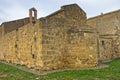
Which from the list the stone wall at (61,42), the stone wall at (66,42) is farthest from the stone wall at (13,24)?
the stone wall at (66,42)

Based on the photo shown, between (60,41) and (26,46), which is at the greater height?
(60,41)

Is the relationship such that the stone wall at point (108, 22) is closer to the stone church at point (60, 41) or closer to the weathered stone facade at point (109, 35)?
the weathered stone facade at point (109, 35)

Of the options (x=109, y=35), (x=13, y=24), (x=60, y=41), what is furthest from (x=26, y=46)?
(x=13, y=24)

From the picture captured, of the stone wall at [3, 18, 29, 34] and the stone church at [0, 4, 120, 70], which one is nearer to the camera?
the stone church at [0, 4, 120, 70]

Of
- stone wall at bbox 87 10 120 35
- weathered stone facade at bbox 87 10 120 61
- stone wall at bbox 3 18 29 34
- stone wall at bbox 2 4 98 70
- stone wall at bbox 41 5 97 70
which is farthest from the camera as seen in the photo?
stone wall at bbox 3 18 29 34

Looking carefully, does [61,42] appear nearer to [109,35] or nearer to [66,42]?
[66,42]

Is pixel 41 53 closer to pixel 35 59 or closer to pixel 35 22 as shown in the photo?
pixel 35 59

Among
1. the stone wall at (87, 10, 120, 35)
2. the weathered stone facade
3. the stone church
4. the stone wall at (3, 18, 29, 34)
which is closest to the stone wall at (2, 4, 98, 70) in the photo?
the stone church

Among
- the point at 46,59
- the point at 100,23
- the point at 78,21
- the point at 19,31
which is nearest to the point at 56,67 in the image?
the point at 46,59

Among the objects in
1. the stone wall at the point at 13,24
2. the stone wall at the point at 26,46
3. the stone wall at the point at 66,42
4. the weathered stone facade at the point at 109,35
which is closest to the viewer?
the stone wall at the point at 66,42

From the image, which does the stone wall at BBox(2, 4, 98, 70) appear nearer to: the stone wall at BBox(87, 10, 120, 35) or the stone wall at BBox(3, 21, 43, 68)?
the stone wall at BBox(3, 21, 43, 68)

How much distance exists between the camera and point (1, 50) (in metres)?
27.5

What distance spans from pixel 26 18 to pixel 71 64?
1446 centimetres

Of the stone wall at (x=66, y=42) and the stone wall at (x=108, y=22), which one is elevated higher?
the stone wall at (x=108, y=22)
